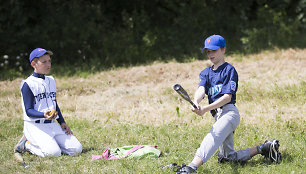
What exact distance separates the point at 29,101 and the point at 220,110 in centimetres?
288

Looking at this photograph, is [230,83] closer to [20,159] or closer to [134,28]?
[20,159]

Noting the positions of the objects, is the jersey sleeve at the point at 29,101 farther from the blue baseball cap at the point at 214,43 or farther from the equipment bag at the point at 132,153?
the blue baseball cap at the point at 214,43

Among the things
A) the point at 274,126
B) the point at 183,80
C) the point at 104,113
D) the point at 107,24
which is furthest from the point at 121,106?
the point at 107,24

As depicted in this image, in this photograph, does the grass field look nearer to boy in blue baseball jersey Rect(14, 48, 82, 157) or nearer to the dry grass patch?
the dry grass patch

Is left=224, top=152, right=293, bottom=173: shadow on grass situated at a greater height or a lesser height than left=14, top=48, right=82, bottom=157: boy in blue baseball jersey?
lesser

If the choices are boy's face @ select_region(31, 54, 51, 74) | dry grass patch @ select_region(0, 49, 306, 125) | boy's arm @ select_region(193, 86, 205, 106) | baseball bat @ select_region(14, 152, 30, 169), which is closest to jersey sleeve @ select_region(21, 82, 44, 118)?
boy's face @ select_region(31, 54, 51, 74)

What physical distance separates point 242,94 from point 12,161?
5265 mm

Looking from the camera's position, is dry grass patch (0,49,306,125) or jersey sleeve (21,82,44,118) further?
dry grass patch (0,49,306,125)

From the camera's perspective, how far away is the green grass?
16.3 ft

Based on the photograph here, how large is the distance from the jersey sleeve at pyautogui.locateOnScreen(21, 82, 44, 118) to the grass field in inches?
25.9

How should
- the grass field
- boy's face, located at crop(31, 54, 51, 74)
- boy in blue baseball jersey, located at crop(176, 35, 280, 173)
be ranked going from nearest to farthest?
boy in blue baseball jersey, located at crop(176, 35, 280, 173) → the grass field → boy's face, located at crop(31, 54, 51, 74)

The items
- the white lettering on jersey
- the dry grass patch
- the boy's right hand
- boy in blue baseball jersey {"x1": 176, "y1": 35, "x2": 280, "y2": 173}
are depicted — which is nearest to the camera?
boy in blue baseball jersey {"x1": 176, "y1": 35, "x2": 280, "y2": 173}

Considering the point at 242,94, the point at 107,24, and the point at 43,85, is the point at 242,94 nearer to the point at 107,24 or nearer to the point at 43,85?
the point at 43,85

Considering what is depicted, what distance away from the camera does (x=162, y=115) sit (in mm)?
7883
